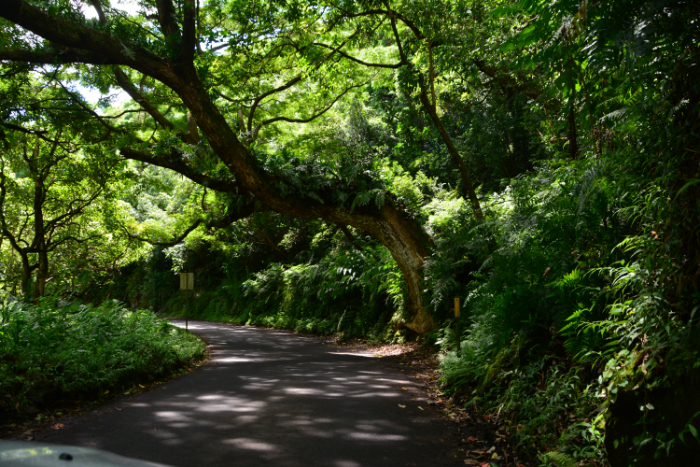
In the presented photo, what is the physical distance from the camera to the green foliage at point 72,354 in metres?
6.74

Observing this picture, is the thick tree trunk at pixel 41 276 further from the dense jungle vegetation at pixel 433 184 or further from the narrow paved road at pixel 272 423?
the narrow paved road at pixel 272 423

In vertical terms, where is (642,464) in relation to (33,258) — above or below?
below

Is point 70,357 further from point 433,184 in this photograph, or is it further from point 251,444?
point 433,184

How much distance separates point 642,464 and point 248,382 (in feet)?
21.4

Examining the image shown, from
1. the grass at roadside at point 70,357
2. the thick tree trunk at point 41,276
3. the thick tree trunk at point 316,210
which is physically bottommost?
the grass at roadside at point 70,357

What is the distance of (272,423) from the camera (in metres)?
5.84

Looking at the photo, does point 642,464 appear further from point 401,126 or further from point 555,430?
point 401,126

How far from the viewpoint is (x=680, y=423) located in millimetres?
3270

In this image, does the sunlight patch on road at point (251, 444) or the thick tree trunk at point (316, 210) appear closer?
the sunlight patch on road at point (251, 444)

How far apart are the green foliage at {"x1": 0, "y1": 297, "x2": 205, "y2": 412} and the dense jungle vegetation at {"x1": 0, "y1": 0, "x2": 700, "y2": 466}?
0.08 metres

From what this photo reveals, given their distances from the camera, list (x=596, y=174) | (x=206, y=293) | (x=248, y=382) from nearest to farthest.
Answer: (x=596, y=174) < (x=248, y=382) < (x=206, y=293)

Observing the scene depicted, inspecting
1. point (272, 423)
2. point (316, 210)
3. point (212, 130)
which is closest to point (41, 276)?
point (212, 130)

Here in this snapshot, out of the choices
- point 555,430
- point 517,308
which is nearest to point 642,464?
point 555,430

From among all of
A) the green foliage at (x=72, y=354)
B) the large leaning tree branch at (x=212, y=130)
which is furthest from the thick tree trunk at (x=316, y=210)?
the green foliage at (x=72, y=354)
